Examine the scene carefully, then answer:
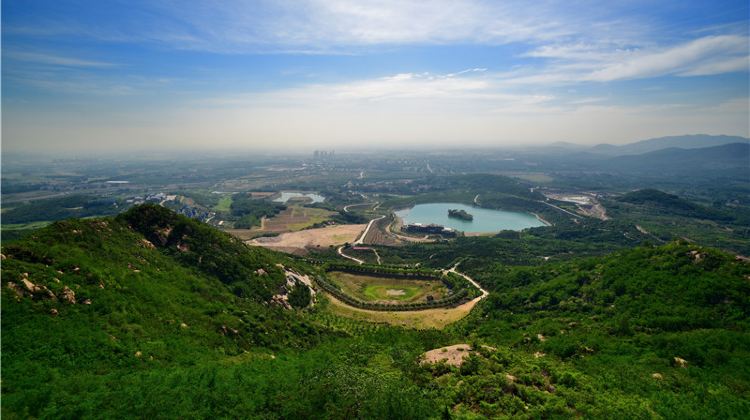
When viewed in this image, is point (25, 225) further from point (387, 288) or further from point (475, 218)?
point (475, 218)

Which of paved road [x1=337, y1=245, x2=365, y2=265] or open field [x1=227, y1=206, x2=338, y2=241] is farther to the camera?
open field [x1=227, y1=206, x2=338, y2=241]

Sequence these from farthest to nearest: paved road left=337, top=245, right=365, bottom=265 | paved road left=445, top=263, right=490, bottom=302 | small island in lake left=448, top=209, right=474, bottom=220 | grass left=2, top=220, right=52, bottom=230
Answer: small island in lake left=448, top=209, right=474, bottom=220, grass left=2, top=220, right=52, bottom=230, paved road left=337, top=245, right=365, bottom=265, paved road left=445, top=263, right=490, bottom=302

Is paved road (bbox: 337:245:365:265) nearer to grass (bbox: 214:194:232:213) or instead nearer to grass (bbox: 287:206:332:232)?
grass (bbox: 287:206:332:232)

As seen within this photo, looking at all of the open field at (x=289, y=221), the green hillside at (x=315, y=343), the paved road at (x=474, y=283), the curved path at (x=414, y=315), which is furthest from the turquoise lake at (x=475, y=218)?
the green hillside at (x=315, y=343)

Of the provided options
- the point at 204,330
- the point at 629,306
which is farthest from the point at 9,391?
the point at 629,306

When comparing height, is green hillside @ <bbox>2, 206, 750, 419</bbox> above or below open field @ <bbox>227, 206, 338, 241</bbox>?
above

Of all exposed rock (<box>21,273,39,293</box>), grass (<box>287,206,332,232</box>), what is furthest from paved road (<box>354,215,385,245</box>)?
exposed rock (<box>21,273,39,293</box>)

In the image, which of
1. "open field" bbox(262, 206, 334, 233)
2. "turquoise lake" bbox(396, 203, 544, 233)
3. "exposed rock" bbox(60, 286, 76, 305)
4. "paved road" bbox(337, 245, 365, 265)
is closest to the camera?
"exposed rock" bbox(60, 286, 76, 305)

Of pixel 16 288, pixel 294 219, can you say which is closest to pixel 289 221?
pixel 294 219
